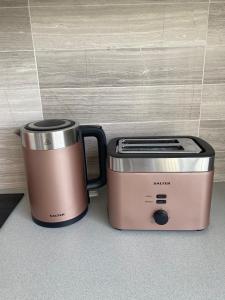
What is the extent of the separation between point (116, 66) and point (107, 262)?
0.56 meters

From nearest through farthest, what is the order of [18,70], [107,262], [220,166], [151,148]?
[107,262] < [151,148] < [18,70] < [220,166]

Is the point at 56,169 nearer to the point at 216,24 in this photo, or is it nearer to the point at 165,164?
the point at 165,164

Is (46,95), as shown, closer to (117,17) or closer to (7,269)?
(117,17)

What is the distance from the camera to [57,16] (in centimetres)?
73

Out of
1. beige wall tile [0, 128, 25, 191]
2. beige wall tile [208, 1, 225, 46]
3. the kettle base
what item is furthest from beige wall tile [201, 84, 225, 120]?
beige wall tile [0, 128, 25, 191]

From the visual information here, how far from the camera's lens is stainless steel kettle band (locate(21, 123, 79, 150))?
61 centimetres

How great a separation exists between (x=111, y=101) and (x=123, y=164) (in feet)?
0.96

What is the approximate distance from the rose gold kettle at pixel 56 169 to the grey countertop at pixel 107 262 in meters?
0.05

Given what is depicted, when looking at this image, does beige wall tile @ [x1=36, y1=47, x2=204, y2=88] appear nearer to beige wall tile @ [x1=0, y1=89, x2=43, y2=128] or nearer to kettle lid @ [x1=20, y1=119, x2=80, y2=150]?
beige wall tile @ [x1=0, y1=89, x2=43, y2=128]

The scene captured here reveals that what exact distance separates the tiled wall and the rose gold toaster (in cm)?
21

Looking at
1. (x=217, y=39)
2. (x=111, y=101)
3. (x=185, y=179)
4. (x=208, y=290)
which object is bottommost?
(x=208, y=290)

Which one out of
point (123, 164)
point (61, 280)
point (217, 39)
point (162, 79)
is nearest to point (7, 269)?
point (61, 280)

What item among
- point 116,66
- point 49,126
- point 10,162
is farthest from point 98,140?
point 10,162

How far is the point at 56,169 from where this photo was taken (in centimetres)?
64
